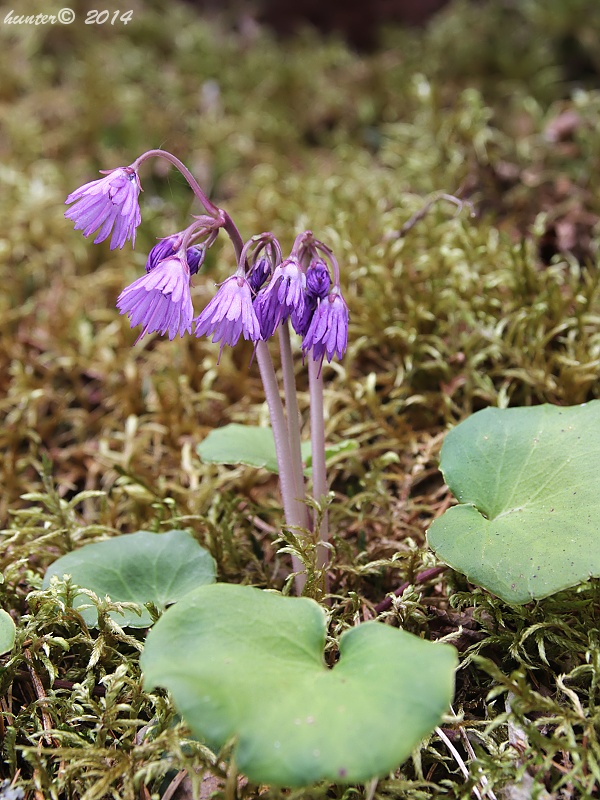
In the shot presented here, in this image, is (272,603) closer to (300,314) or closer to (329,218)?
(300,314)

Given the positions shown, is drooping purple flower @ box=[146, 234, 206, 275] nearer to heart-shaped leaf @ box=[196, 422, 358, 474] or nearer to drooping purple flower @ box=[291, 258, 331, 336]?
drooping purple flower @ box=[291, 258, 331, 336]

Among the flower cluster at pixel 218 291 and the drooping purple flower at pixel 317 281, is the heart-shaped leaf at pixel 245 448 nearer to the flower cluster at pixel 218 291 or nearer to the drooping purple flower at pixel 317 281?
the flower cluster at pixel 218 291

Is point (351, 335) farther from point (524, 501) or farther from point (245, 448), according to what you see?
point (524, 501)

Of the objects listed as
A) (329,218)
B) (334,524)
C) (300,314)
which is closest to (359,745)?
(300,314)

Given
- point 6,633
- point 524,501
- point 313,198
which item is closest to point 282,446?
point 524,501

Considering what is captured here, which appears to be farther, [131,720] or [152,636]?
[131,720]

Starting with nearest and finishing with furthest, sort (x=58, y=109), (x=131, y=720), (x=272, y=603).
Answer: (x=272, y=603) < (x=131, y=720) < (x=58, y=109)
